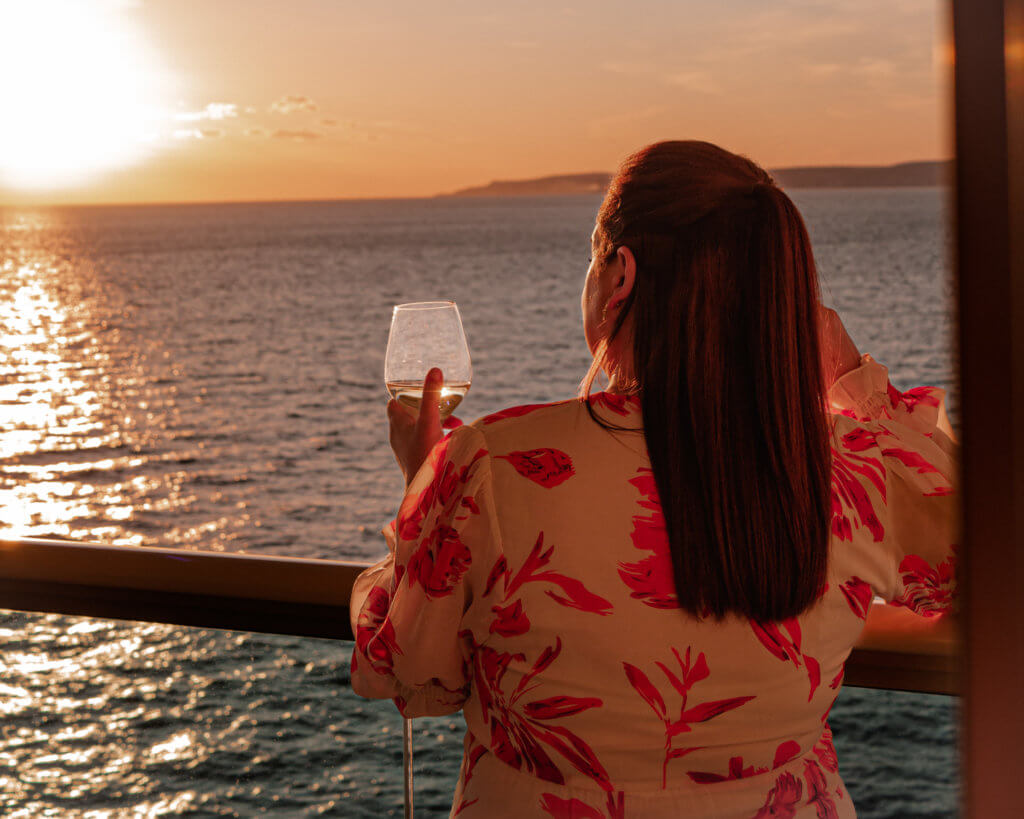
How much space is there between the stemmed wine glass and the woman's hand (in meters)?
0.01

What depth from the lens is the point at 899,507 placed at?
120 centimetres

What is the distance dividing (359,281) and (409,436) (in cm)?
5980

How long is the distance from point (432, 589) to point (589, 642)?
168 millimetres

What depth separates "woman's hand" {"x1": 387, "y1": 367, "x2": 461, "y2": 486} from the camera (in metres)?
1.25

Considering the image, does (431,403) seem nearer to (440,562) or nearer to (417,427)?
(417,427)

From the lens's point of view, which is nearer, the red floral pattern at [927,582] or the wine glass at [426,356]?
the red floral pattern at [927,582]

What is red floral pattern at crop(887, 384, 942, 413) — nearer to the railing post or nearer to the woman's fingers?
the woman's fingers

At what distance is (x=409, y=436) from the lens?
126 cm

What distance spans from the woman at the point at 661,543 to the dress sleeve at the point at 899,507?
0.19ft

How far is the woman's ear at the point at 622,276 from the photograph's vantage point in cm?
110

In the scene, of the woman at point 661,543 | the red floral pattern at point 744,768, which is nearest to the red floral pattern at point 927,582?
the woman at point 661,543

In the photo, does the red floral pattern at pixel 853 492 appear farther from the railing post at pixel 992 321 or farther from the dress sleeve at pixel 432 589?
the railing post at pixel 992 321

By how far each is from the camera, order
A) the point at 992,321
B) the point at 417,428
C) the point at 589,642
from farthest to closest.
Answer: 1. the point at 417,428
2. the point at 589,642
3. the point at 992,321

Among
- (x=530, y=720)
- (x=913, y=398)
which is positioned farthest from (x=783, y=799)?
(x=913, y=398)
